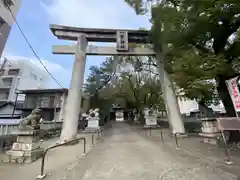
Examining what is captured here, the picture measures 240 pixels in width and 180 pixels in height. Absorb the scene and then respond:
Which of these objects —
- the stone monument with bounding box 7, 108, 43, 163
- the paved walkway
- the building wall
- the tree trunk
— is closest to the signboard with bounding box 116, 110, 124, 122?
the building wall

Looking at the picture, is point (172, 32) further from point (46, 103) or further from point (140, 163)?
point (46, 103)

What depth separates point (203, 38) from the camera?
25.7ft

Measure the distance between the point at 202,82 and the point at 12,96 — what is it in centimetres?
3152

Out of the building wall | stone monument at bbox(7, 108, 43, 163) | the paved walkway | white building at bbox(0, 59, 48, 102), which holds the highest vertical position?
white building at bbox(0, 59, 48, 102)

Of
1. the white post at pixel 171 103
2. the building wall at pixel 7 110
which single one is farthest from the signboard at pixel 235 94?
the building wall at pixel 7 110

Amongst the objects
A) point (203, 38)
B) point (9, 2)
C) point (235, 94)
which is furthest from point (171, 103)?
point (9, 2)

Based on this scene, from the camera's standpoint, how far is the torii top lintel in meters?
11.8

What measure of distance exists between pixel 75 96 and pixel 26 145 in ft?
15.3

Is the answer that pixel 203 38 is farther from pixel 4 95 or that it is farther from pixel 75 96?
pixel 4 95

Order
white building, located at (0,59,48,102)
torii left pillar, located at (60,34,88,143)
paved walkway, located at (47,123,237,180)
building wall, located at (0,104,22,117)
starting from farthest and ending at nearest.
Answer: white building, located at (0,59,48,102) < building wall, located at (0,104,22,117) < torii left pillar, located at (60,34,88,143) < paved walkway, located at (47,123,237,180)

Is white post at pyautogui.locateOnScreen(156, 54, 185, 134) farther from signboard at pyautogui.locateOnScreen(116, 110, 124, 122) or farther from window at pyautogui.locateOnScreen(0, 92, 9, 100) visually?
signboard at pyautogui.locateOnScreen(116, 110, 124, 122)

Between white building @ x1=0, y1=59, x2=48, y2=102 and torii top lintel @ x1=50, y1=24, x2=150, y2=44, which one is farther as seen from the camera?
white building @ x1=0, y1=59, x2=48, y2=102

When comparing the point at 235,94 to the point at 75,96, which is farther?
the point at 75,96

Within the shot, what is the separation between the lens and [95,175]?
446 centimetres
